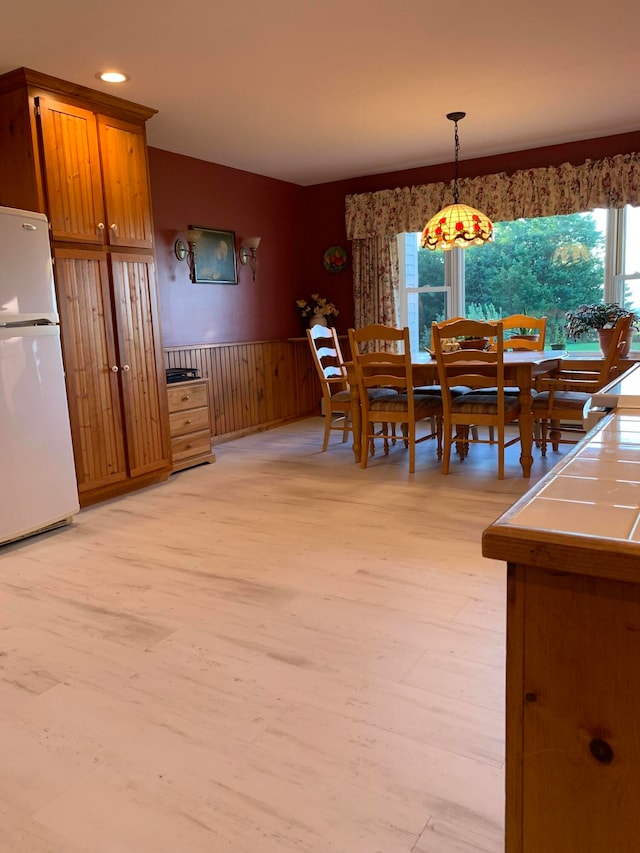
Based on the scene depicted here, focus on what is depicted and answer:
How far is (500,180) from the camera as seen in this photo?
18.8 feet

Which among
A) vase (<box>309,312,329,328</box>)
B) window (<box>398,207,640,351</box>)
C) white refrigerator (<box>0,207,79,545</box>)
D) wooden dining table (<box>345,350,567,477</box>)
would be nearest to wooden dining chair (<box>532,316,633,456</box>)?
wooden dining table (<box>345,350,567,477</box>)

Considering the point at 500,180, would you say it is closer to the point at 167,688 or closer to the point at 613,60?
the point at 613,60

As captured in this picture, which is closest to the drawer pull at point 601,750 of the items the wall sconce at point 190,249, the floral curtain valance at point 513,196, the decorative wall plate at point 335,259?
the wall sconce at point 190,249

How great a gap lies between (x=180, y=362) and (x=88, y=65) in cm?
241

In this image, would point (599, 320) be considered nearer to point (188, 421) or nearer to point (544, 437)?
point (544, 437)

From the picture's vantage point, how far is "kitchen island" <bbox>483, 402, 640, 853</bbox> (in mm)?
702

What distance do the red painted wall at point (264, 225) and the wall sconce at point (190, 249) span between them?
0.19ft

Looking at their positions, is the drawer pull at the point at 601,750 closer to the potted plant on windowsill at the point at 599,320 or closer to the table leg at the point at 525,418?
the table leg at the point at 525,418

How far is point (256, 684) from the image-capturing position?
1.96m

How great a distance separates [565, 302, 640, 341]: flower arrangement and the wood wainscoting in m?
2.69

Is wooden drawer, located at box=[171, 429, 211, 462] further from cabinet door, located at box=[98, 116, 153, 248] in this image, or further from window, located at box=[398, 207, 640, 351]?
window, located at box=[398, 207, 640, 351]

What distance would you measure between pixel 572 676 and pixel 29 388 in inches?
122

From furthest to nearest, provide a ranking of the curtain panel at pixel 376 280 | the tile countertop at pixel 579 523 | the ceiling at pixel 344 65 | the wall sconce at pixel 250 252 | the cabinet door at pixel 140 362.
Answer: the curtain panel at pixel 376 280, the wall sconce at pixel 250 252, the cabinet door at pixel 140 362, the ceiling at pixel 344 65, the tile countertop at pixel 579 523

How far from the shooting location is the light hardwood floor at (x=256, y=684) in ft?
4.70
